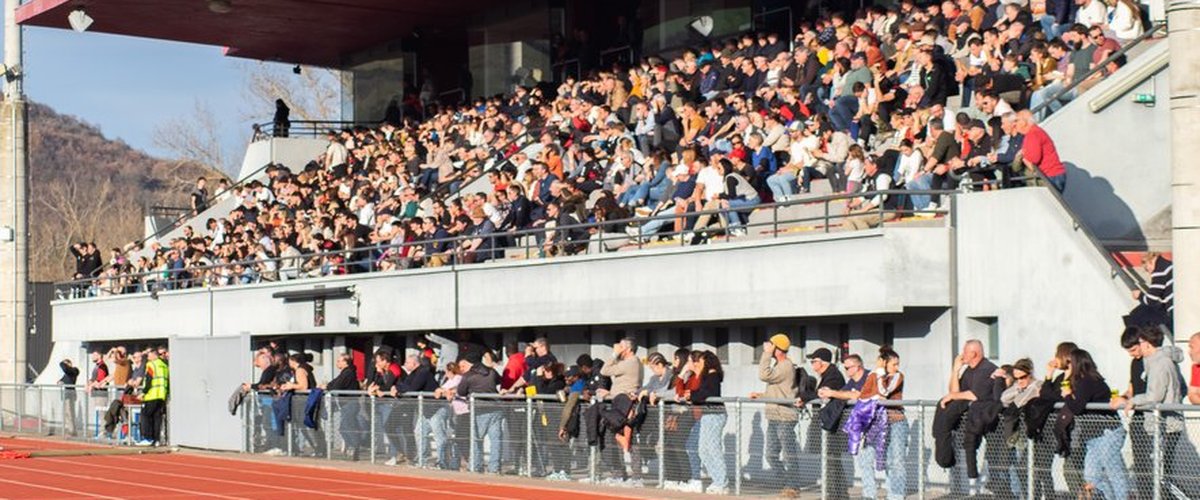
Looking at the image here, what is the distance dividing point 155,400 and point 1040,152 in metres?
17.7

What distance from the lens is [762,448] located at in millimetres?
20156

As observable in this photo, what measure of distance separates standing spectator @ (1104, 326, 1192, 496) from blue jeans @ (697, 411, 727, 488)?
5417mm

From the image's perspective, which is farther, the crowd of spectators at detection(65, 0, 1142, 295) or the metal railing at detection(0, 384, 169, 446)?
the metal railing at detection(0, 384, 169, 446)

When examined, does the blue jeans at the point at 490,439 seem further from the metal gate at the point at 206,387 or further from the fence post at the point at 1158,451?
the fence post at the point at 1158,451

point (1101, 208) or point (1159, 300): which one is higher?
point (1101, 208)

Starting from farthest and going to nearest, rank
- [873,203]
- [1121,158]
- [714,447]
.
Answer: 1. [873,203]
2. [1121,158]
3. [714,447]

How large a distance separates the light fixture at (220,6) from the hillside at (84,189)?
46.1m

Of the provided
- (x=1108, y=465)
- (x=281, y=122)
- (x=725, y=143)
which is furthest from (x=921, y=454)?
(x=281, y=122)

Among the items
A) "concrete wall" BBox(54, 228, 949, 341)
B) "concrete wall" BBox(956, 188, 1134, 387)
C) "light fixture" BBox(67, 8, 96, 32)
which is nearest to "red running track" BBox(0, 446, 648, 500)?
"concrete wall" BBox(54, 228, 949, 341)

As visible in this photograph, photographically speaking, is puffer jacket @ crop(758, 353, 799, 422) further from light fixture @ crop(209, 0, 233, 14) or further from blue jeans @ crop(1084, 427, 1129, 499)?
light fixture @ crop(209, 0, 233, 14)

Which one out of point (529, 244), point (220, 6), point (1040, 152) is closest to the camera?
point (1040, 152)

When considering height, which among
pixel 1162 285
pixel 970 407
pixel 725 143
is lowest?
pixel 970 407

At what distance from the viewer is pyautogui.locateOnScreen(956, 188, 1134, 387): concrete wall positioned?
19.6 metres

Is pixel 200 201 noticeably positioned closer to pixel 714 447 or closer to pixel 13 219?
pixel 13 219
